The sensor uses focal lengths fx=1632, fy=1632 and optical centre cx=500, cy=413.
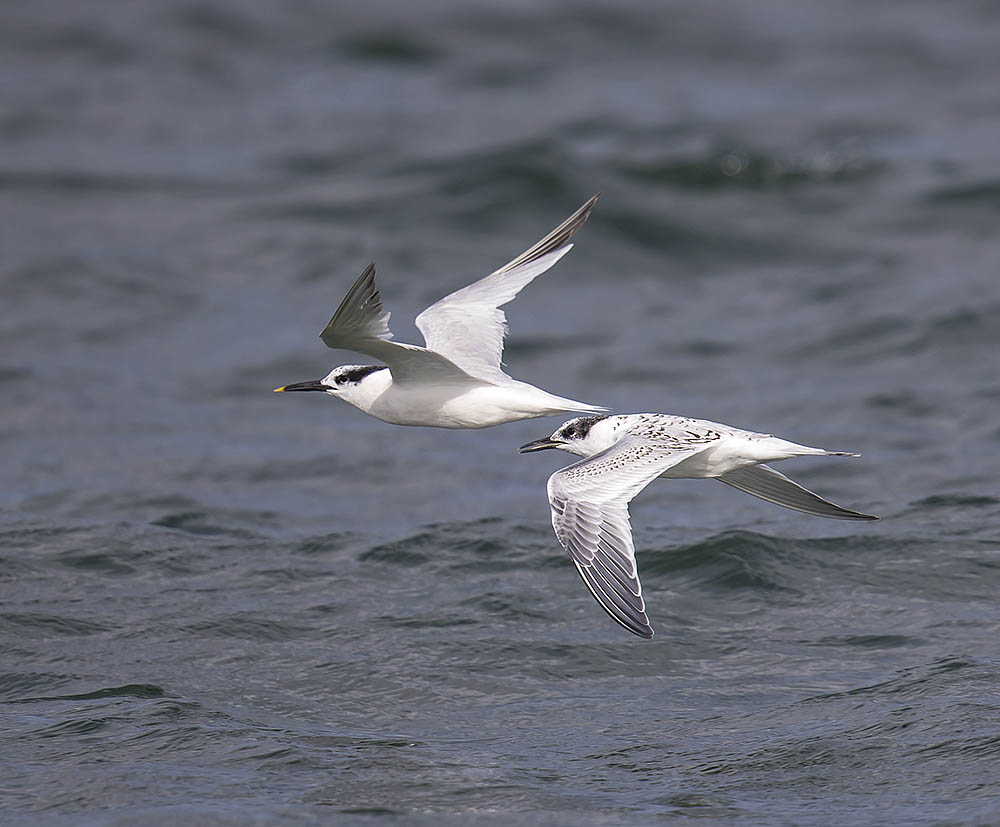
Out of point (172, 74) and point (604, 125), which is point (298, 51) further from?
point (604, 125)

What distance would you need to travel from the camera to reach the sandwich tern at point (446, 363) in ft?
28.2

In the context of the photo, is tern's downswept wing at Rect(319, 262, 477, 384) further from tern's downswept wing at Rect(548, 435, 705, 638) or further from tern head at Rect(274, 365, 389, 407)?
tern's downswept wing at Rect(548, 435, 705, 638)

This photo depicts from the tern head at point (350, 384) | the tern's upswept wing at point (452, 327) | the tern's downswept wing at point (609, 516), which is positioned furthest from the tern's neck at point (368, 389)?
the tern's downswept wing at point (609, 516)

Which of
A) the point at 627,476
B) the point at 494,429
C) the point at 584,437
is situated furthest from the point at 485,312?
the point at 494,429

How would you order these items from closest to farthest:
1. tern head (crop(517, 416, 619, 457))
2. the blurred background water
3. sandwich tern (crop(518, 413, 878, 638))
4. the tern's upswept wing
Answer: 1. sandwich tern (crop(518, 413, 878, 638))
2. the tern's upswept wing
3. the blurred background water
4. tern head (crop(517, 416, 619, 457))

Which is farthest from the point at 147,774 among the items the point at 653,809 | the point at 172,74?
the point at 172,74

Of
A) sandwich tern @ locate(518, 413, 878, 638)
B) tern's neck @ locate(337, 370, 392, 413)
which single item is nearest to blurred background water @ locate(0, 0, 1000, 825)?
sandwich tern @ locate(518, 413, 878, 638)

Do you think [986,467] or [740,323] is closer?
[986,467]

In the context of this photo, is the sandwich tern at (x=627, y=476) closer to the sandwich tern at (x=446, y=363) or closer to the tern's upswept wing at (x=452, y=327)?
the sandwich tern at (x=446, y=363)

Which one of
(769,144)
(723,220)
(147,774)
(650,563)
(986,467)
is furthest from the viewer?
(769,144)

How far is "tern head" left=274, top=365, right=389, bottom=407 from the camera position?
9682 millimetres

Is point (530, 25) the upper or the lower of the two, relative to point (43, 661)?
upper

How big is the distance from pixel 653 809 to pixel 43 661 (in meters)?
4.05

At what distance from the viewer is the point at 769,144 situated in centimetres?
2102
